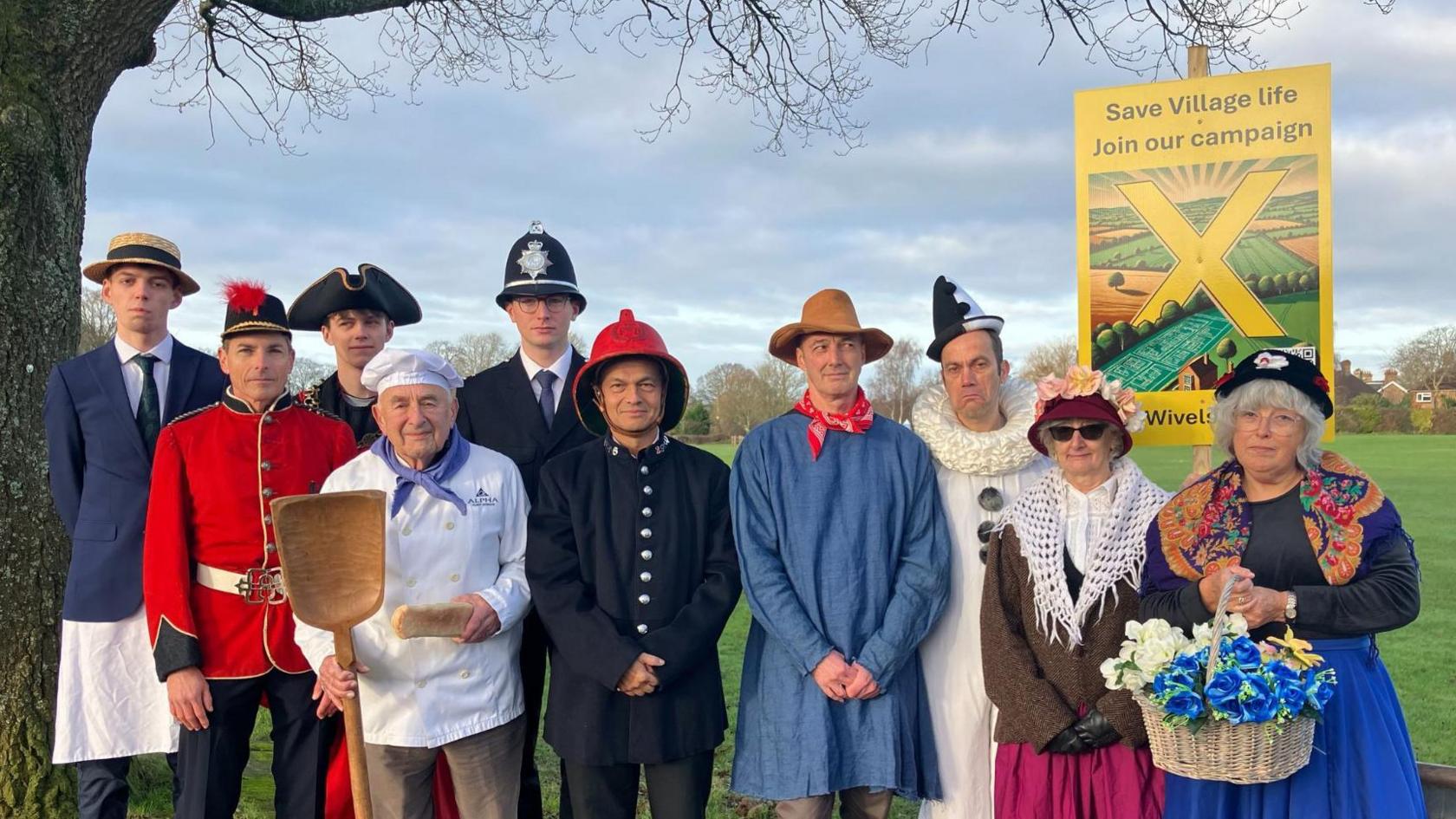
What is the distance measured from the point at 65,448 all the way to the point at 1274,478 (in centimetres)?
423

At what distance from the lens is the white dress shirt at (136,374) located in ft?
12.8

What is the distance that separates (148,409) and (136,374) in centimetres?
16

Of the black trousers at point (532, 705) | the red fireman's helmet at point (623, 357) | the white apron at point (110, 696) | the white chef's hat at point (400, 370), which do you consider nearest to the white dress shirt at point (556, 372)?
the red fireman's helmet at point (623, 357)

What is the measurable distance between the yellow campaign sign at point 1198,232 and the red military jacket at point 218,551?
317 cm

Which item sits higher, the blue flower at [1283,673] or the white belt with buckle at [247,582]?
the white belt with buckle at [247,582]

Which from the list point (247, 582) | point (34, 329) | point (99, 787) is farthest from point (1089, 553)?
point (34, 329)

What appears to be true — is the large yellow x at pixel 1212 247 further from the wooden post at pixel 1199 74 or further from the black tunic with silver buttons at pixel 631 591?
the black tunic with silver buttons at pixel 631 591

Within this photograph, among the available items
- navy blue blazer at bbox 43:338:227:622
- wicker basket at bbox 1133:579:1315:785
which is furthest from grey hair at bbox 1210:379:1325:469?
navy blue blazer at bbox 43:338:227:622

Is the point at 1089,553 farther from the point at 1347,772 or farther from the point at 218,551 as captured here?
the point at 218,551

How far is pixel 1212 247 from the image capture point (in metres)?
3.97

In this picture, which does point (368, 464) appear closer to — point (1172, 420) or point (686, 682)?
point (686, 682)

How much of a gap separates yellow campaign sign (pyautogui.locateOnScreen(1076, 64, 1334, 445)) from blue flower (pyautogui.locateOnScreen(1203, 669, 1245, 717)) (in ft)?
4.91

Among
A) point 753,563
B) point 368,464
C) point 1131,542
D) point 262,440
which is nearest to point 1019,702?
point 1131,542

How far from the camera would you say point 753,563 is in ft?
11.4
